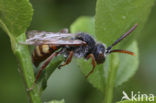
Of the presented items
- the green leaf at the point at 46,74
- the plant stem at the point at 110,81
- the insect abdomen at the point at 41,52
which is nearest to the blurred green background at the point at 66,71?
the insect abdomen at the point at 41,52

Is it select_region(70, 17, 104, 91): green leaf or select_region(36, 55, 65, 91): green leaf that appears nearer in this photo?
select_region(36, 55, 65, 91): green leaf

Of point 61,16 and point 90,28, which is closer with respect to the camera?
point 90,28

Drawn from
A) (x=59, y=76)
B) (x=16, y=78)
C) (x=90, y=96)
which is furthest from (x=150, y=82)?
(x=16, y=78)

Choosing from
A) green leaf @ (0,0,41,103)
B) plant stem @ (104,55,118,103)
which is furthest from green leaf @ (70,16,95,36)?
green leaf @ (0,0,41,103)

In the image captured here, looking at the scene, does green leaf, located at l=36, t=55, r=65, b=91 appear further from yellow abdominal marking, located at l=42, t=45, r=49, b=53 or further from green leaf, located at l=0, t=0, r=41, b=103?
yellow abdominal marking, located at l=42, t=45, r=49, b=53

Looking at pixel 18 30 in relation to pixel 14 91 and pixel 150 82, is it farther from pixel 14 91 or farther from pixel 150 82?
pixel 150 82

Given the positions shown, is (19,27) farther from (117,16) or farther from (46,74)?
(117,16)
